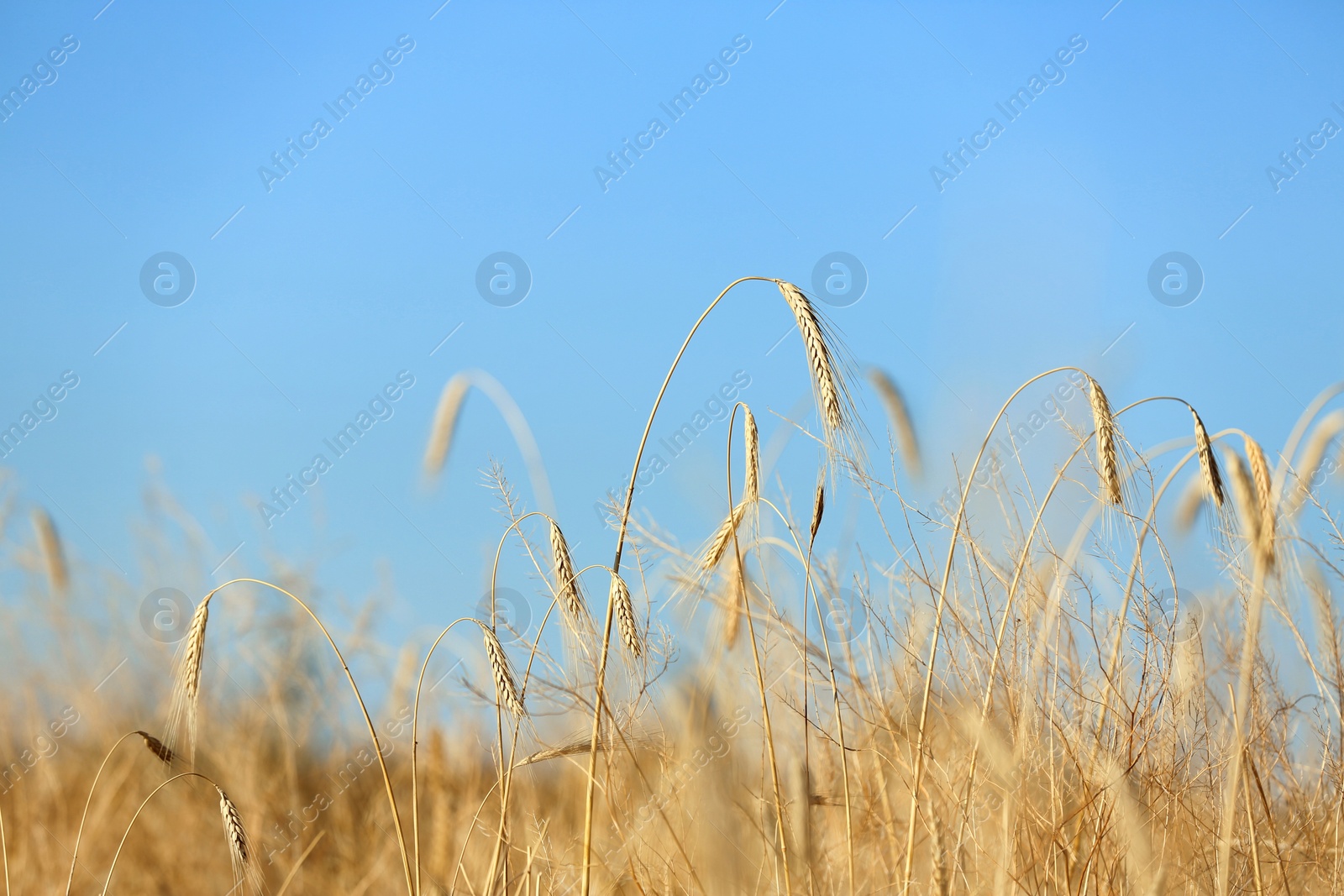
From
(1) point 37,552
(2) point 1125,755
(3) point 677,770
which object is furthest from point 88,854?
(2) point 1125,755

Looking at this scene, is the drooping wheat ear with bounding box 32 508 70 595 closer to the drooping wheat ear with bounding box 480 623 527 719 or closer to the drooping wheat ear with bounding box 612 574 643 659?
the drooping wheat ear with bounding box 480 623 527 719

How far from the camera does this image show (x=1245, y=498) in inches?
101

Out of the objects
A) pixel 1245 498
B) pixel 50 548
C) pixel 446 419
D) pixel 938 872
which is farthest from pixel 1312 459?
pixel 50 548

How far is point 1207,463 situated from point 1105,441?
0.27 meters

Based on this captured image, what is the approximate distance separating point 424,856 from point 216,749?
1.25 meters

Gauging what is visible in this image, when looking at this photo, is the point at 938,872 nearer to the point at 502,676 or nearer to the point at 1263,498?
the point at 502,676

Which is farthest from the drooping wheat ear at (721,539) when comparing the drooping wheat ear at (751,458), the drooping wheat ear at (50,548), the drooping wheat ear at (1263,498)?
the drooping wheat ear at (50,548)

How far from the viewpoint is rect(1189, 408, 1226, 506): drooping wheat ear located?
7.91 feet

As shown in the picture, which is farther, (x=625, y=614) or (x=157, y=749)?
(x=157, y=749)

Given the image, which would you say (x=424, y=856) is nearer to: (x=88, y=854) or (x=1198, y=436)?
(x=88, y=854)

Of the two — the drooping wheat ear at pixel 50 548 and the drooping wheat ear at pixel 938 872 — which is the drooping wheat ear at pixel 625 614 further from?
the drooping wheat ear at pixel 50 548

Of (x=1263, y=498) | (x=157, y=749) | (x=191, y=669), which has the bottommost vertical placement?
(x=157, y=749)

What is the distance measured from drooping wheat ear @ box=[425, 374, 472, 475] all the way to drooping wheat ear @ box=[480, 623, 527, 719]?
1.59 m

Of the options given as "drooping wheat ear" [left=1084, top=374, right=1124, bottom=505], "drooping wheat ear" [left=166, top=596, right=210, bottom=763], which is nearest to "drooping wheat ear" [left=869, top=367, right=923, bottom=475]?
"drooping wheat ear" [left=1084, top=374, right=1124, bottom=505]
